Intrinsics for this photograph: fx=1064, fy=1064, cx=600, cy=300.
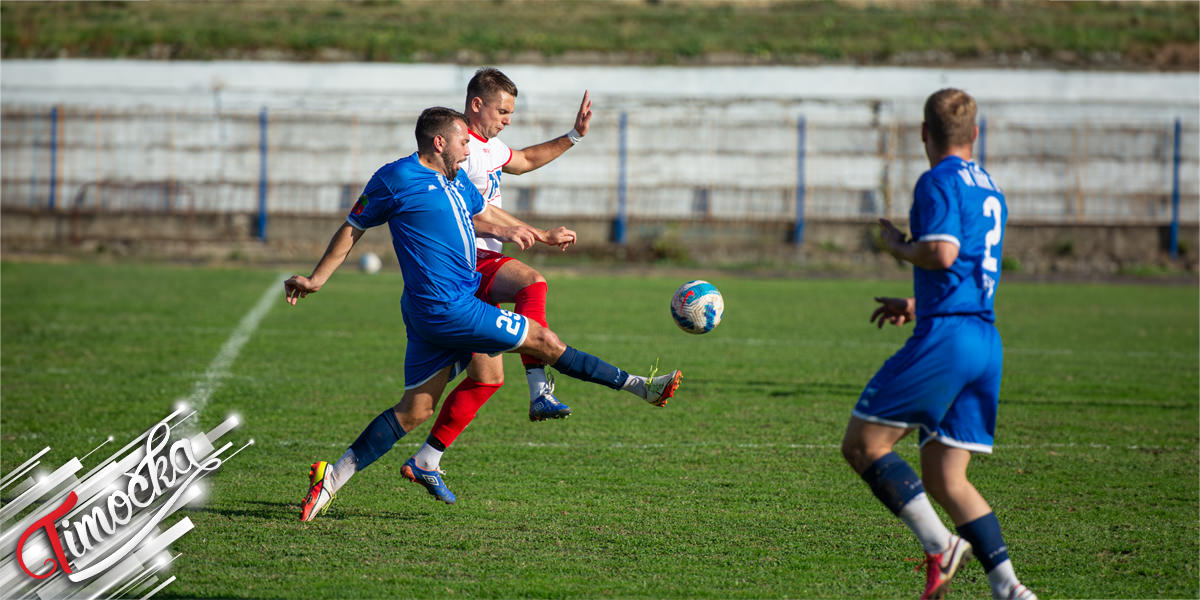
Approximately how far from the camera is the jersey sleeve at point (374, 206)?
4.96 m

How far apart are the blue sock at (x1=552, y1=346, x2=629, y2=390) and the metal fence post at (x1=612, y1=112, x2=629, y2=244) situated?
1713 centimetres

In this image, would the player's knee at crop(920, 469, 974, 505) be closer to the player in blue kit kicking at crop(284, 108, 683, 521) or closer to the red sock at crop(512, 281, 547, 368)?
the player in blue kit kicking at crop(284, 108, 683, 521)

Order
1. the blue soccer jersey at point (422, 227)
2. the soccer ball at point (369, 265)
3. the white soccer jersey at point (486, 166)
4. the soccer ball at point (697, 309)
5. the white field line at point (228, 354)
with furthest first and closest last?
the soccer ball at point (369, 265)
the white field line at point (228, 354)
the white soccer jersey at point (486, 166)
the soccer ball at point (697, 309)
the blue soccer jersey at point (422, 227)

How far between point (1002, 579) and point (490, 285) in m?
3.11

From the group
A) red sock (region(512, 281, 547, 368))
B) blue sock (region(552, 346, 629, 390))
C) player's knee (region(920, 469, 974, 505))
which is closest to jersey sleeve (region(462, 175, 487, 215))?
red sock (region(512, 281, 547, 368))

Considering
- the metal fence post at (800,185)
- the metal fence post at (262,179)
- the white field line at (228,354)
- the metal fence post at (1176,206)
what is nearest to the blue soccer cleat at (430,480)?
the white field line at (228,354)

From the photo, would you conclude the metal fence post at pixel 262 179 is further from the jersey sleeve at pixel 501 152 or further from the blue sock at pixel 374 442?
the blue sock at pixel 374 442

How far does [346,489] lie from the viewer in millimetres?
5703

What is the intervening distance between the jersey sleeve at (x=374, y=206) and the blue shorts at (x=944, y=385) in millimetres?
2356

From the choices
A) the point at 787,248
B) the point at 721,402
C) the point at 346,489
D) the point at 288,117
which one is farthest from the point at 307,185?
the point at 346,489

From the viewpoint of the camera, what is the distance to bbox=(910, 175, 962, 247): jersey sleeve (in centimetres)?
372

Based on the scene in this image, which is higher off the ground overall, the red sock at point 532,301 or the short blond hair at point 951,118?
the short blond hair at point 951,118

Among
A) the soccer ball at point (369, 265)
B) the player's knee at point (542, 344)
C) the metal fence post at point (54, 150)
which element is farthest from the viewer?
the metal fence post at point (54, 150)

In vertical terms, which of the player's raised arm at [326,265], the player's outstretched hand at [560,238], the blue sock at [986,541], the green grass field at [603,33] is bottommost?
the blue sock at [986,541]
